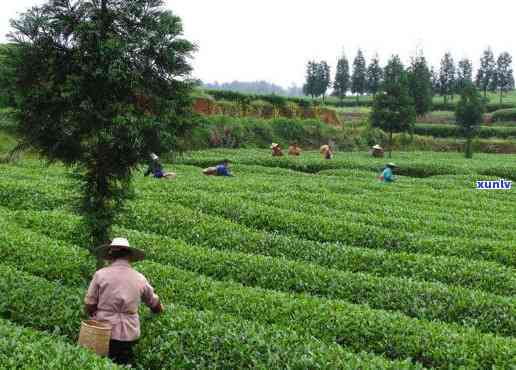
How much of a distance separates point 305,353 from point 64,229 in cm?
1155

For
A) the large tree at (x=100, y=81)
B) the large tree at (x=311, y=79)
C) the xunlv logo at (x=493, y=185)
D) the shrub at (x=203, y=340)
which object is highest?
the large tree at (x=311, y=79)

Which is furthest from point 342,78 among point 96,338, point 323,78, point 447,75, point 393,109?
point 96,338

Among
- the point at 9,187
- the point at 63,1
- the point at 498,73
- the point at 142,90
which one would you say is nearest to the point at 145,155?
the point at 142,90

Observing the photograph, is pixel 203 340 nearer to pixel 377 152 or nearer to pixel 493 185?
pixel 493 185

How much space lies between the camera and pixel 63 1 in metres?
12.0

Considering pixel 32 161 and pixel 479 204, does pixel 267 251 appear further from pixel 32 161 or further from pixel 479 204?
pixel 32 161

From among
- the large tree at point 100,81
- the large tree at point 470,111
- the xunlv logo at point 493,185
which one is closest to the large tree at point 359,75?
the large tree at point 470,111

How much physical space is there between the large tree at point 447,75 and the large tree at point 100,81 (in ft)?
410

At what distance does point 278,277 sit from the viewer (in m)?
14.9

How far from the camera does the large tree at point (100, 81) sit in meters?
11.8

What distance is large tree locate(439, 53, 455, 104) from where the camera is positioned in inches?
5049

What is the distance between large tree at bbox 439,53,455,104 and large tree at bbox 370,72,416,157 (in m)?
76.3

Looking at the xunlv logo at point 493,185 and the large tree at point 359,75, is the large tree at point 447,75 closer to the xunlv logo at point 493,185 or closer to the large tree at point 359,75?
the large tree at point 359,75

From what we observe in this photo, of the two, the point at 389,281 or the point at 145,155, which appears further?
the point at 389,281
